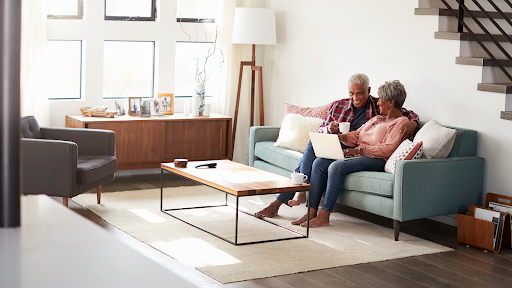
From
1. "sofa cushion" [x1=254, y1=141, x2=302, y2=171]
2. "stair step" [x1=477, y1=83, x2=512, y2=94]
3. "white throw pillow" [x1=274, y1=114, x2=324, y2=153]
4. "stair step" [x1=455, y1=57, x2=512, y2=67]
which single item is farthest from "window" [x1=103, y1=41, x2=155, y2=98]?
"stair step" [x1=477, y1=83, x2=512, y2=94]

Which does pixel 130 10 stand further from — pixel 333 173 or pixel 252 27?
pixel 333 173

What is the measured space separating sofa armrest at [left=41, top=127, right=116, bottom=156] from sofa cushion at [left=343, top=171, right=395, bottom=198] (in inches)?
76.0

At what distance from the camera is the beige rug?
327cm

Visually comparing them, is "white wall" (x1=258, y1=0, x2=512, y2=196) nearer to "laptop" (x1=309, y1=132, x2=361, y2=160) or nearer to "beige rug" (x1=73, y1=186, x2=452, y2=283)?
"laptop" (x1=309, y1=132, x2=361, y2=160)

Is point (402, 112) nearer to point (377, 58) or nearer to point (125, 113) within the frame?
point (377, 58)

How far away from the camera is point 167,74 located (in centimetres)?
613

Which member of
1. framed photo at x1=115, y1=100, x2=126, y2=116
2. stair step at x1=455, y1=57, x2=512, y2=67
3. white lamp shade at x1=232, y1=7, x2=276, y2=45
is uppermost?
white lamp shade at x1=232, y1=7, x2=276, y2=45

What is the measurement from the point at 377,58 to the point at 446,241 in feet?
6.04

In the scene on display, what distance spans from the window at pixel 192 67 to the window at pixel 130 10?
1.64ft

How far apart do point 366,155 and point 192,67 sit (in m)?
2.75

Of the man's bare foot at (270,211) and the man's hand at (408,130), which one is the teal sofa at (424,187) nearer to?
the man's hand at (408,130)

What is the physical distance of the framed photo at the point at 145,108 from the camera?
5.74m

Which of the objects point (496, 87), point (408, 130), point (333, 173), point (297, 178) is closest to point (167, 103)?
point (333, 173)

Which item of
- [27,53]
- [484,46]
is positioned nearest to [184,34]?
[27,53]
